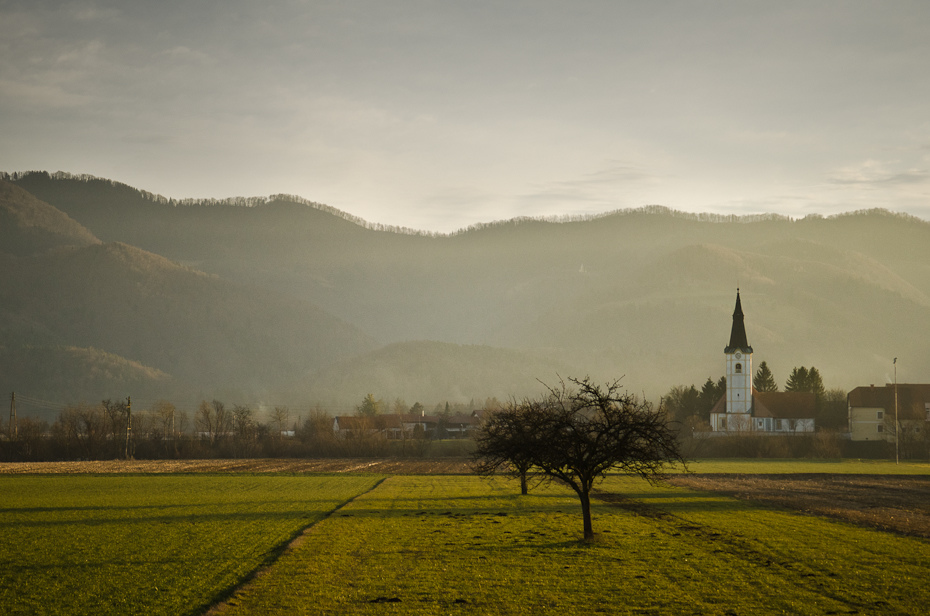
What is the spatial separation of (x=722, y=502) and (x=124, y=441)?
11349 centimetres

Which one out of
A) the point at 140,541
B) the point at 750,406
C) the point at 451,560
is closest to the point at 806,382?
the point at 750,406

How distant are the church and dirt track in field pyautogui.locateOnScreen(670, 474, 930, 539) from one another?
80010mm

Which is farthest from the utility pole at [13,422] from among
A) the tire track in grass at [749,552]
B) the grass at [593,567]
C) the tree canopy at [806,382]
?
the tree canopy at [806,382]

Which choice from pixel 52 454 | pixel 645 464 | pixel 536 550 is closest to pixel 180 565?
pixel 536 550

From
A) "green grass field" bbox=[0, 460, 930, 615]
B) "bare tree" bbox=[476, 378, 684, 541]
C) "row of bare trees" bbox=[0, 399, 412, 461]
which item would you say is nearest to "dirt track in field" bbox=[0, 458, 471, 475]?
"row of bare trees" bbox=[0, 399, 412, 461]

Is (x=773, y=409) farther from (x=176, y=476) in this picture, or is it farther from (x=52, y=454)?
(x=52, y=454)

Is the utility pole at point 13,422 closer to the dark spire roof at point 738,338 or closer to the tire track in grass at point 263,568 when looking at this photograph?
the tire track in grass at point 263,568

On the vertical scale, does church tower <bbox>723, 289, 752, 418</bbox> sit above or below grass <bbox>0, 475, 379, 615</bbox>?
above

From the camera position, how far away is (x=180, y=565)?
95.9ft

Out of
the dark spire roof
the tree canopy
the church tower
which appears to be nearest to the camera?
the church tower

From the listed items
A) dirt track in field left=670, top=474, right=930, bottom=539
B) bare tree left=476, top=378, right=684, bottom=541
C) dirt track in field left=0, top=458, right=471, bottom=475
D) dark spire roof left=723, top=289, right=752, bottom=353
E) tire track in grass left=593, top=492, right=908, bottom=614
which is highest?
dark spire roof left=723, top=289, right=752, bottom=353

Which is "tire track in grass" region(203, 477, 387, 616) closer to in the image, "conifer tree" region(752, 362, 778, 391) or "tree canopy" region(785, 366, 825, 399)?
"tree canopy" region(785, 366, 825, 399)

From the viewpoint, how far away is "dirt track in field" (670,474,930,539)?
44.2 m

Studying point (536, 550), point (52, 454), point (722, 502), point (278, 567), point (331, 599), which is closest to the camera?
point (331, 599)
